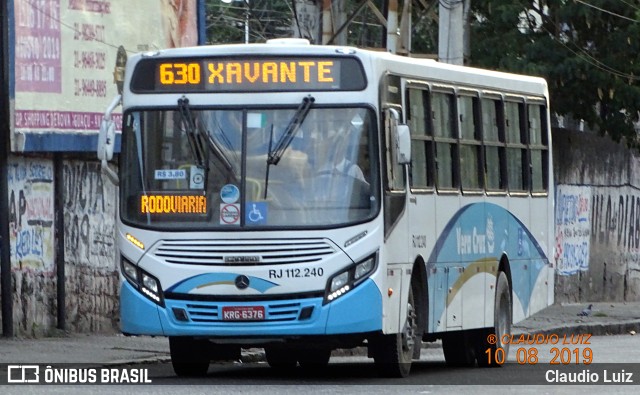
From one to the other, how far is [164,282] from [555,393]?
3.22 metres

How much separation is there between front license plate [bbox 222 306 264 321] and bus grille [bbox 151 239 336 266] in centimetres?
35

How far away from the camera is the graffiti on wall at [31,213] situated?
59.3 ft

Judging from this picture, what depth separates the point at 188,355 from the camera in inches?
568

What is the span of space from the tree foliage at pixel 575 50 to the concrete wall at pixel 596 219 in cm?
220

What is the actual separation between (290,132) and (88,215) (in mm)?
6389

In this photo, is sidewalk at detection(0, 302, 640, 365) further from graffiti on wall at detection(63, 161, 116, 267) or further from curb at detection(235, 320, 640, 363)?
graffiti on wall at detection(63, 161, 116, 267)

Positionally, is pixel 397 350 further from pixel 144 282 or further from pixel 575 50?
pixel 575 50

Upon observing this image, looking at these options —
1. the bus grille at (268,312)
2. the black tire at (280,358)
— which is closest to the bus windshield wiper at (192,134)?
the bus grille at (268,312)

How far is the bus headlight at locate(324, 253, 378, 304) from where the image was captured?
43.4 ft

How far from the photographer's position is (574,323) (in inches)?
974

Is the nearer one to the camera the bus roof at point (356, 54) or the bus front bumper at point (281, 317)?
the bus front bumper at point (281, 317)

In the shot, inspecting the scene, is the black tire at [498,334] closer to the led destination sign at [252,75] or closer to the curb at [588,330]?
the curb at [588,330]

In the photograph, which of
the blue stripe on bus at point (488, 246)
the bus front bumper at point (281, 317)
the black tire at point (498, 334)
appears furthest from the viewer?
the black tire at point (498, 334)

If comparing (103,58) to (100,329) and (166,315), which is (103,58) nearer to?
(100,329)
